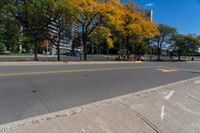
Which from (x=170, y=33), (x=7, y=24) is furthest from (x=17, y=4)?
(x=170, y=33)

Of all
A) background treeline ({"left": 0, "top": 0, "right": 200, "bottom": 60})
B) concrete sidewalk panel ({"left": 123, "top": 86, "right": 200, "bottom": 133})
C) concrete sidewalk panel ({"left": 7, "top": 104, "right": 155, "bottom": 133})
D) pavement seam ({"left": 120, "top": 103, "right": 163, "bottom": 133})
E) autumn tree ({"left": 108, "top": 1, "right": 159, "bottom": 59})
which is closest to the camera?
concrete sidewalk panel ({"left": 7, "top": 104, "right": 155, "bottom": 133})

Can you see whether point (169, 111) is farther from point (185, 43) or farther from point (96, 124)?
point (185, 43)

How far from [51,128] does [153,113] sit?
8.55 ft

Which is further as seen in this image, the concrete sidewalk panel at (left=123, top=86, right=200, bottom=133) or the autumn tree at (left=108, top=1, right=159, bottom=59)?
the autumn tree at (left=108, top=1, right=159, bottom=59)

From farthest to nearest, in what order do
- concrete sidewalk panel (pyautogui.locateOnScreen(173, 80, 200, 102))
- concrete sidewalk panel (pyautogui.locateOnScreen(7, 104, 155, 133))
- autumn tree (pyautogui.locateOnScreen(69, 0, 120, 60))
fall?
1. autumn tree (pyautogui.locateOnScreen(69, 0, 120, 60))
2. concrete sidewalk panel (pyautogui.locateOnScreen(173, 80, 200, 102))
3. concrete sidewalk panel (pyautogui.locateOnScreen(7, 104, 155, 133))

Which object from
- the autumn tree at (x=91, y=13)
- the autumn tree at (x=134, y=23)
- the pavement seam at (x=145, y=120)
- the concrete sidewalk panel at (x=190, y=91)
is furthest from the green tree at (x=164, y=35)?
the pavement seam at (x=145, y=120)

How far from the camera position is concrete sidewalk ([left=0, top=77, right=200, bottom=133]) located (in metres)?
3.39

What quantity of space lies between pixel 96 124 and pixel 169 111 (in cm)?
228

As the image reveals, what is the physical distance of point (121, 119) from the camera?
13.1 ft

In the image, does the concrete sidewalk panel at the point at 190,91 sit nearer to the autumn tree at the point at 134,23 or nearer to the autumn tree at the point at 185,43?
the autumn tree at the point at 134,23

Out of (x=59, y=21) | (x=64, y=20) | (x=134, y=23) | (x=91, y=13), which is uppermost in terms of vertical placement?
(x=134, y=23)

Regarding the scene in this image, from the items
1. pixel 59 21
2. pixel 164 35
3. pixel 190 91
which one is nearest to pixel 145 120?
pixel 190 91

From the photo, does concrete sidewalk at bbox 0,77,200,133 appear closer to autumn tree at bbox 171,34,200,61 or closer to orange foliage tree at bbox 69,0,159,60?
orange foliage tree at bbox 69,0,159,60

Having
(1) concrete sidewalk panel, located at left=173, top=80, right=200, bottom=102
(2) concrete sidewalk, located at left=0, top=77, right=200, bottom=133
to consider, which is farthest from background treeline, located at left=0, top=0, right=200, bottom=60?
(2) concrete sidewalk, located at left=0, top=77, right=200, bottom=133
